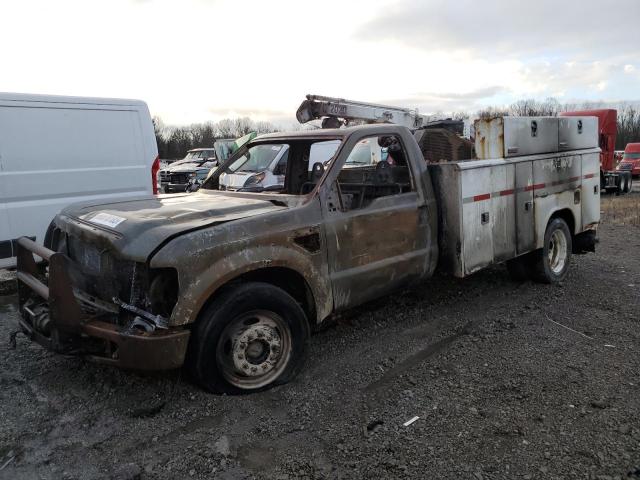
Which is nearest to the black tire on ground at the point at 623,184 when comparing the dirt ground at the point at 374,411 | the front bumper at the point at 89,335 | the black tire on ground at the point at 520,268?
the black tire on ground at the point at 520,268

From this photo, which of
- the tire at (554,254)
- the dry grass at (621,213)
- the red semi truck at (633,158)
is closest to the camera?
the tire at (554,254)

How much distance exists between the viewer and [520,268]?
248 inches

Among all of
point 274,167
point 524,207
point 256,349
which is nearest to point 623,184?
point 524,207

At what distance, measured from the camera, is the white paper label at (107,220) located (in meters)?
3.64

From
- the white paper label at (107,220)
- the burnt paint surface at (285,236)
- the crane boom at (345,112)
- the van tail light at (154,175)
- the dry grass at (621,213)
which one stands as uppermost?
the crane boom at (345,112)

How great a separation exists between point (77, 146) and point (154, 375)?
354cm

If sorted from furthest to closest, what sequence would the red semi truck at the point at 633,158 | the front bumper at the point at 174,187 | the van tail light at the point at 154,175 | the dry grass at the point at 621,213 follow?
the red semi truck at the point at 633,158, the front bumper at the point at 174,187, the dry grass at the point at 621,213, the van tail light at the point at 154,175

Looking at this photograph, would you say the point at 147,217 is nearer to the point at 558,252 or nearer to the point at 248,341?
the point at 248,341

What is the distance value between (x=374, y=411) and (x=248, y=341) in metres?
0.96

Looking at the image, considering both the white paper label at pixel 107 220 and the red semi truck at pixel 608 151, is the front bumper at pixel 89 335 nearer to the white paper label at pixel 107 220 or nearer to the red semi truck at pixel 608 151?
the white paper label at pixel 107 220

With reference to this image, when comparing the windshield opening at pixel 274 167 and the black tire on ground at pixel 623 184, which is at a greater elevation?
the windshield opening at pixel 274 167

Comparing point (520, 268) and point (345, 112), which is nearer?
point (520, 268)

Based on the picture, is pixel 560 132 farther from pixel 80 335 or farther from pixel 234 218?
pixel 80 335

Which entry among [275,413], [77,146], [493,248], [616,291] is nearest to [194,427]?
[275,413]
